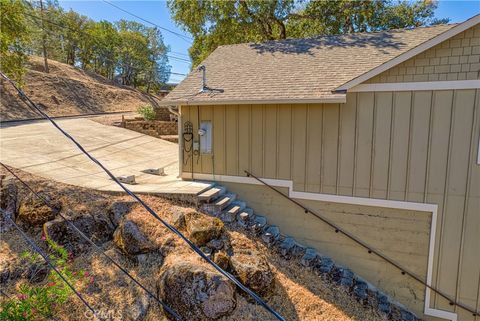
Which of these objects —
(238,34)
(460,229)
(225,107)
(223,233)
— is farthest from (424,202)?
(238,34)

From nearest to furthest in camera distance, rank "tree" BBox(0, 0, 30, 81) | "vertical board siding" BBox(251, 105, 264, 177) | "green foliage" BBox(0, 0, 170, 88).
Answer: "vertical board siding" BBox(251, 105, 264, 177), "tree" BBox(0, 0, 30, 81), "green foliage" BBox(0, 0, 170, 88)

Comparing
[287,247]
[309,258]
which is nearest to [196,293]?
[287,247]

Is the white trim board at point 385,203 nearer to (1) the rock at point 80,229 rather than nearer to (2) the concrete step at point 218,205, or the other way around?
(2) the concrete step at point 218,205

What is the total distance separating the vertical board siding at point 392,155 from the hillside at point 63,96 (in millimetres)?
15652

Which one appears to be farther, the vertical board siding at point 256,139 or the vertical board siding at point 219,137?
the vertical board siding at point 219,137

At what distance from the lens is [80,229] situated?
5871 millimetres

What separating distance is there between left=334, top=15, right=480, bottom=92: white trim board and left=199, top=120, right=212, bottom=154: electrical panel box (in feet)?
10.3

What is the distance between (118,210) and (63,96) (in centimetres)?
2059

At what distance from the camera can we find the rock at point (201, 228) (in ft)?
18.3

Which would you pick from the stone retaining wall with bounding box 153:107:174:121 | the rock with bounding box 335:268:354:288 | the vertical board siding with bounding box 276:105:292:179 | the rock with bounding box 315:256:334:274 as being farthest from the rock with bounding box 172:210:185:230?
the stone retaining wall with bounding box 153:107:174:121

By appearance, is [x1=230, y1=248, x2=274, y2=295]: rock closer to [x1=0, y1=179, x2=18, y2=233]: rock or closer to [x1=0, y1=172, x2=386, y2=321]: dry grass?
[x1=0, y1=172, x2=386, y2=321]: dry grass

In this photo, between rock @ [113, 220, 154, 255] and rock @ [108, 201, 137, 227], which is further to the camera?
rock @ [108, 201, 137, 227]

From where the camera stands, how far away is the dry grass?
4832 mm

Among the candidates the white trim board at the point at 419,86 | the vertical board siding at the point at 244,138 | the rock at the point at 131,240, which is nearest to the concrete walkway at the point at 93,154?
the vertical board siding at the point at 244,138
